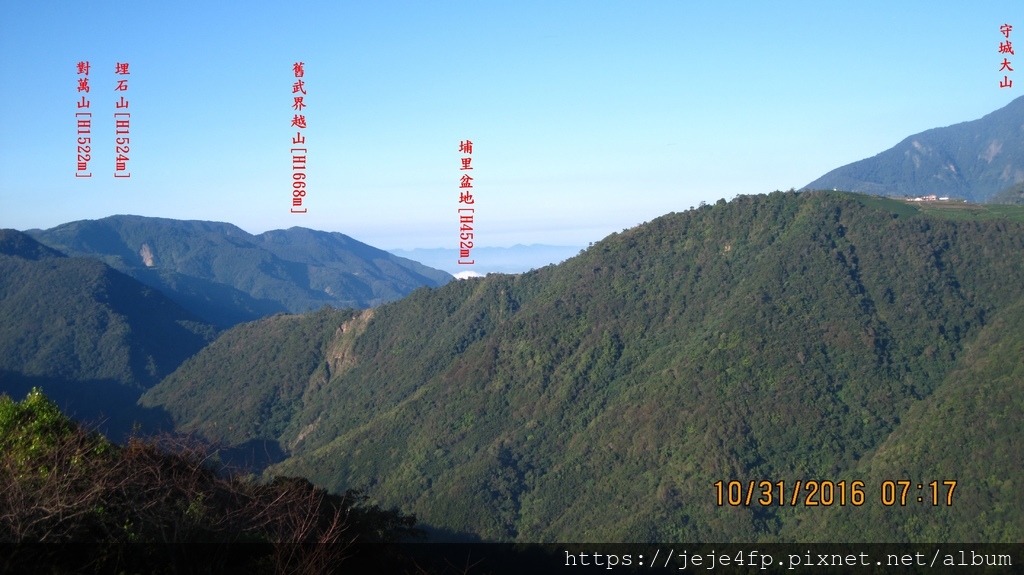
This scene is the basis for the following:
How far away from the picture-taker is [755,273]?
64562 millimetres

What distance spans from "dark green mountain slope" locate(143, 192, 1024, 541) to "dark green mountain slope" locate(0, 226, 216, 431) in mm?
18384

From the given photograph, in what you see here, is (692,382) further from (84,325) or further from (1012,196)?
(1012,196)

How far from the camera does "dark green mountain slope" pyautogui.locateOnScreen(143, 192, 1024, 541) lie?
158 feet

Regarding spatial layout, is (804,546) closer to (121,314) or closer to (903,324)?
(903,324)

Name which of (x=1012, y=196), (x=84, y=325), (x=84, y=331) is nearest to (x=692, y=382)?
(x=84, y=331)

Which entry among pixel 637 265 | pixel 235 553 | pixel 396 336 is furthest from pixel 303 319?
pixel 235 553

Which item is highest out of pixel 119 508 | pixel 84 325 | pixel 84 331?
pixel 119 508

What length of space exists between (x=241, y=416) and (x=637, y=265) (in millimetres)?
43238

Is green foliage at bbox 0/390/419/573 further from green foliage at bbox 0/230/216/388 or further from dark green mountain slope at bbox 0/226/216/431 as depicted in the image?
green foliage at bbox 0/230/216/388

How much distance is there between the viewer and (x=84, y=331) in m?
96.4

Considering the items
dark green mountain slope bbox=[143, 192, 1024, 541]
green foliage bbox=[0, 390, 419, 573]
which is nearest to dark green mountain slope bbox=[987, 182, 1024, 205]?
dark green mountain slope bbox=[143, 192, 1024, 541]

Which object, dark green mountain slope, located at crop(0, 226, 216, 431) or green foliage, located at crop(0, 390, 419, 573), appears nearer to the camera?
green foliage, located at crop(0, 390, 419, 573)

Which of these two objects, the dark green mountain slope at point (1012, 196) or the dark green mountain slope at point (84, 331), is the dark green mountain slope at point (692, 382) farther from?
the dark green mountain slope at point (1012, 196)

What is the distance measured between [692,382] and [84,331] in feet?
252
